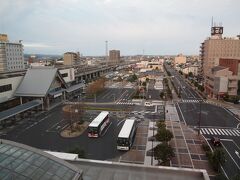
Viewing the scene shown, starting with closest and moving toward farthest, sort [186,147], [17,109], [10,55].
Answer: [186,147], [17,109], [10,55]

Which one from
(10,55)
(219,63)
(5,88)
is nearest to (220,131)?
(5,88)

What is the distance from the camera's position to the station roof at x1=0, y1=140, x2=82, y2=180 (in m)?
10.4

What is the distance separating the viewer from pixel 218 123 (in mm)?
39469

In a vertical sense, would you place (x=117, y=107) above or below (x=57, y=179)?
below

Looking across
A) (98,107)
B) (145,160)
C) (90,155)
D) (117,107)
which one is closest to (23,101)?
(98,107)

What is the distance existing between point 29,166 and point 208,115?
4052 cm

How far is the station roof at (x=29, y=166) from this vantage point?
10438mm

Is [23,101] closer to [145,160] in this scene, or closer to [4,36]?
[145,160]

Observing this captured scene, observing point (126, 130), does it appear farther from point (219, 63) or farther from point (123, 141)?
point (219, 63)

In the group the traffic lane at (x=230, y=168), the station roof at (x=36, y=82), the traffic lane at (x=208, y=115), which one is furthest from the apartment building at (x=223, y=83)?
the station roof at (x=36, y=82)

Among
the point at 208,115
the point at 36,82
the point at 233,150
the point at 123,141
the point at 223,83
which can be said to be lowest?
the point at 233,150

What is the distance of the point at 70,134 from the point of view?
3375 cm

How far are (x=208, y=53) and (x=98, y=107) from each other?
58.2 meters

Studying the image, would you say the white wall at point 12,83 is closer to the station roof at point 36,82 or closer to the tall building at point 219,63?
the station roof at point 36,82
